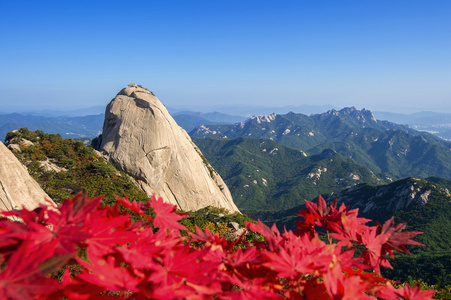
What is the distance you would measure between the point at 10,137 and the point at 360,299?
2873 cm

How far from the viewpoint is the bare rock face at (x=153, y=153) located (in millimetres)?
26172

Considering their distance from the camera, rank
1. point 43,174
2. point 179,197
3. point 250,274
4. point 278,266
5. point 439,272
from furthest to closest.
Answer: point 439,272, point 179,197, point 43,174, point 250,274, point 278,266

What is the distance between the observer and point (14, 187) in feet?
32.9

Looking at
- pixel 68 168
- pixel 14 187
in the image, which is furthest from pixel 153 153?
pixel 14 187

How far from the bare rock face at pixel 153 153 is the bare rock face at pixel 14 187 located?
14.8 m

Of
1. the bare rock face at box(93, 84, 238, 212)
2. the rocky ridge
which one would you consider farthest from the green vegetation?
the rocky ridge

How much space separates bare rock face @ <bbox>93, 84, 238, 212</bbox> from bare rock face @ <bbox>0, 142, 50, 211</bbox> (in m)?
14.8

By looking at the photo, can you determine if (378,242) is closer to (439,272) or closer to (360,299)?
(360,299)

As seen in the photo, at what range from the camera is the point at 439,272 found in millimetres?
48000

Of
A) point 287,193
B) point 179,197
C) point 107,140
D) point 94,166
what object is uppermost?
point 107,140

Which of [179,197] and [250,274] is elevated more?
[250,274]

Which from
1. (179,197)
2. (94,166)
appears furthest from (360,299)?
(179,197)

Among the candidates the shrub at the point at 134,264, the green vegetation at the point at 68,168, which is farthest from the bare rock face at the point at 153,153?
the shrub at the point at 134,264

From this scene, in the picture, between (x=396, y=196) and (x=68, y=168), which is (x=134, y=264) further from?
(x=396, y=196)
